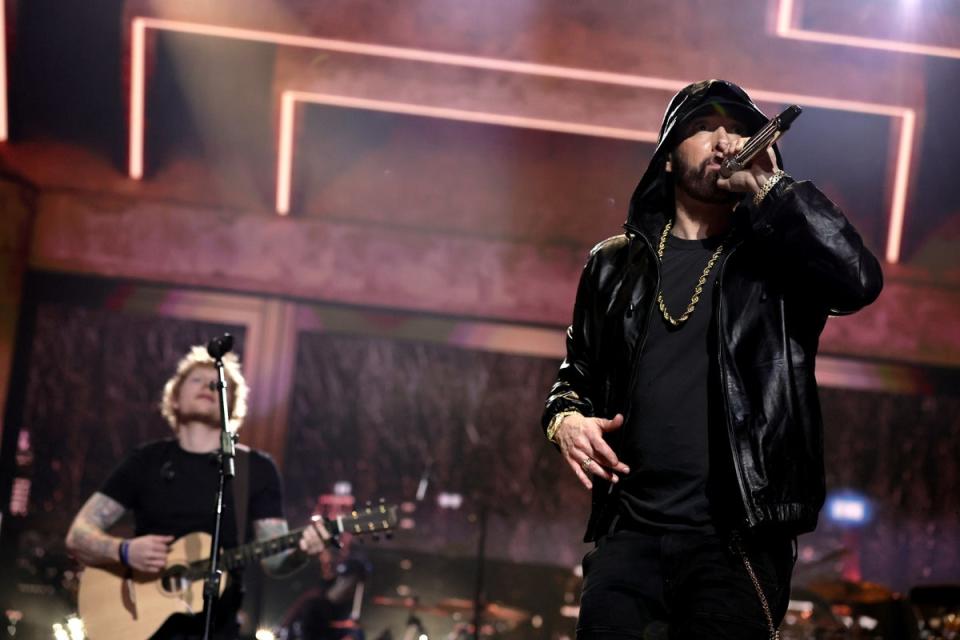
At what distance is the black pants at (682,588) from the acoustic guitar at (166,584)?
2.55m

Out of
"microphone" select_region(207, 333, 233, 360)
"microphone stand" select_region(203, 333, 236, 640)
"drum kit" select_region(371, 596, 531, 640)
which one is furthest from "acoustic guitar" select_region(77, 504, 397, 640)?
"drum kit" select_region(371, 596, 531, 640)

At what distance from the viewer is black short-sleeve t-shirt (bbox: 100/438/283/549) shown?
178 inches

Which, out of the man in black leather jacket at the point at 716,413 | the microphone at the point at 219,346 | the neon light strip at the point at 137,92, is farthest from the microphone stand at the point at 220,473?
the neon light strip at the point at 137,92

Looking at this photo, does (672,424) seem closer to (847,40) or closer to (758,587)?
(758,587)

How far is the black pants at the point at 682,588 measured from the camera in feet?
6.12

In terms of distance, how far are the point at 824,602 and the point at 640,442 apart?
4068 millimetres

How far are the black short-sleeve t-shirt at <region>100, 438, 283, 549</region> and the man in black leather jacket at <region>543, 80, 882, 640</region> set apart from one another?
264 cm

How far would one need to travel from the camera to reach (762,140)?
199 centimetres

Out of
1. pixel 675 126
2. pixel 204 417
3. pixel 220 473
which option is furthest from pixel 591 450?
pixel 204 417

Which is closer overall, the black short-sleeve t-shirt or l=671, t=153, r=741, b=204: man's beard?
l=671, t=153, r=741, b=204: man's beard

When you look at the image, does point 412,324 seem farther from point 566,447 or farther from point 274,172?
point 566,447

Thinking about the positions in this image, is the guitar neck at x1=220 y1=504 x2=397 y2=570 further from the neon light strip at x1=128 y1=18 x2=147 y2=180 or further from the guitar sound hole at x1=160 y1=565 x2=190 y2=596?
the neon light strip at x1=128 y1=18 x2=147 y2=180

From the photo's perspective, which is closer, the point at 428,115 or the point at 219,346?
the point at 219,346

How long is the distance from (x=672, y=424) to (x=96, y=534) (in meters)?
3.26
